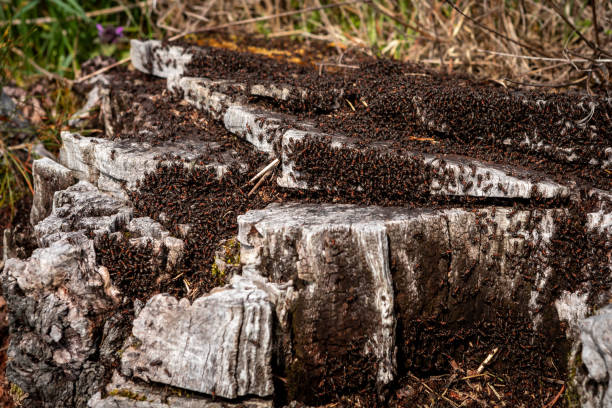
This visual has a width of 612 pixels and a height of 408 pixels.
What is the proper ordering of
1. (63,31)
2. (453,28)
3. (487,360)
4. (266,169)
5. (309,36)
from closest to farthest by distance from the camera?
(487,360) → (266,169) → (453,28) → (309,36) → (63,31)

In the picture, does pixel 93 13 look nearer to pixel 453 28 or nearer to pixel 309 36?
pixel 309 36

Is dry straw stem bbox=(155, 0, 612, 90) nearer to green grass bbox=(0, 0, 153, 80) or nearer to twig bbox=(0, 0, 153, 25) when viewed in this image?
twig bbox=(0, 0, 153, 25)

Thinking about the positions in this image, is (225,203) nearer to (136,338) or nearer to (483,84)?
(136,338)

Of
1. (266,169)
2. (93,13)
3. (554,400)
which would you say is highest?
(93,13)

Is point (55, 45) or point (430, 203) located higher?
point (55, 45)

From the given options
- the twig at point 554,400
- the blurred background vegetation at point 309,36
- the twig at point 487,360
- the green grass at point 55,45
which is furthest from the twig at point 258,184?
the green grass at point 55,45

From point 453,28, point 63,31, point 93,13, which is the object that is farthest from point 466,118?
point 63,31
